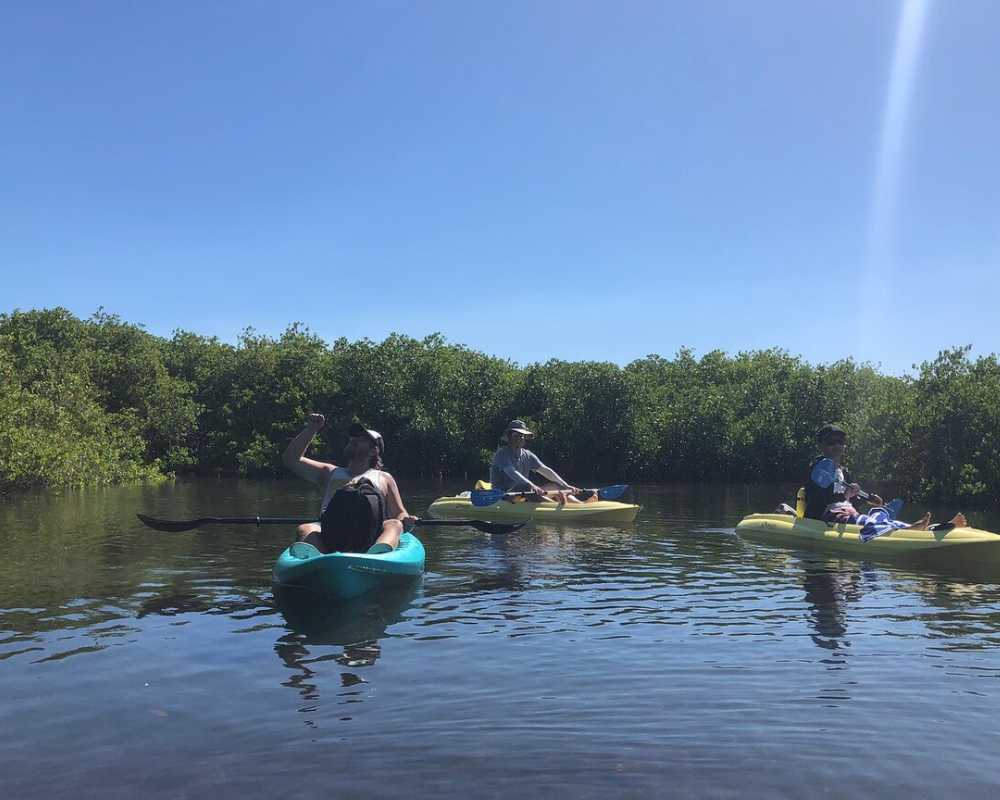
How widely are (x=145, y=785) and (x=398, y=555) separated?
4458mm

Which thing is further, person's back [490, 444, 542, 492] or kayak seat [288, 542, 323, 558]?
person's back [490, 444, 542, 492]

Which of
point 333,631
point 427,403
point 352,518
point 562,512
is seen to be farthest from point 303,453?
point 427,403

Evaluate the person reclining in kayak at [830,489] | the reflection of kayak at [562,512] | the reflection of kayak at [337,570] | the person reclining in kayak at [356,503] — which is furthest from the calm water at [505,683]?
the reflection of kayak at [562,512]

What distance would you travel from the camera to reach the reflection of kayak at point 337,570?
7.53 meters

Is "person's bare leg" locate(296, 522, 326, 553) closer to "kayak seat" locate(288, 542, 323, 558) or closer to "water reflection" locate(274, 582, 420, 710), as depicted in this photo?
"kayak seat" locate(288, 542, 323, 558)

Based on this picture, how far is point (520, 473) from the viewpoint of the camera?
1586 centimetres

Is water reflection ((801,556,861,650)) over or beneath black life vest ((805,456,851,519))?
beneath

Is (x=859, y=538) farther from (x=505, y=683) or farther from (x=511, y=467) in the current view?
(x=505, y=683)

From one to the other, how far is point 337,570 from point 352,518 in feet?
2.29

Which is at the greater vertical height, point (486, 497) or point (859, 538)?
point (486, 497)

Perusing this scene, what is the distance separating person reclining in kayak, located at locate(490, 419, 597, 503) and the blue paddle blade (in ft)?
0.69

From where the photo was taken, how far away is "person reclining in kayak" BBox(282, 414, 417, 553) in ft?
26.8

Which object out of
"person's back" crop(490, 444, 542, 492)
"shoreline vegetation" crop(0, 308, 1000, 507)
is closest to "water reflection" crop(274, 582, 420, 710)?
"person's back" crop(490, 444, 542, 492)

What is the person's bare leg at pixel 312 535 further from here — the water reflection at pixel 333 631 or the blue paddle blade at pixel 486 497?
the blue paddle blade at pixel 486 497
